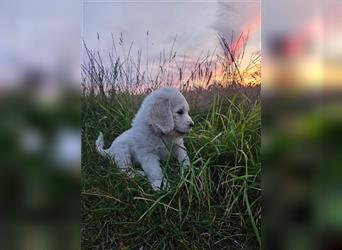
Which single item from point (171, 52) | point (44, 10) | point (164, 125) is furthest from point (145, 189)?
point (44, 10)

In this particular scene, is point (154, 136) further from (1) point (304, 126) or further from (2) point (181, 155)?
(1) point (304, 126)

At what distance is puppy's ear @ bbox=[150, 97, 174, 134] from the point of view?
10.0 ft

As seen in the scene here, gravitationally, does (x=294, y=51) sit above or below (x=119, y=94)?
above

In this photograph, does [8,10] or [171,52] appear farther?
[171,52]

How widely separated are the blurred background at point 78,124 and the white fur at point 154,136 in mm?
362

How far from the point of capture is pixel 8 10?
275cm

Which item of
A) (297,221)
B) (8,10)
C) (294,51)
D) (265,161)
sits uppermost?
(8,10)

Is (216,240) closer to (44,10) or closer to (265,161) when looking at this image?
(265,161)

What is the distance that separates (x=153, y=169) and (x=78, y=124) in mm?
554

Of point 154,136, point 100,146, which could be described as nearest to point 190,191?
point 154,136

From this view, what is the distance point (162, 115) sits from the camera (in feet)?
10.1

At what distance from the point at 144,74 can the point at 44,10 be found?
67cm

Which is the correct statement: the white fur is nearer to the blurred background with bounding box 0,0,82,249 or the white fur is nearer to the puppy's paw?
the puppy's paw

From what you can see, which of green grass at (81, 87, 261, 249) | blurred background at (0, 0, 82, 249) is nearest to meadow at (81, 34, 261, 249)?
green grass at (81, 87, 261, 249)
